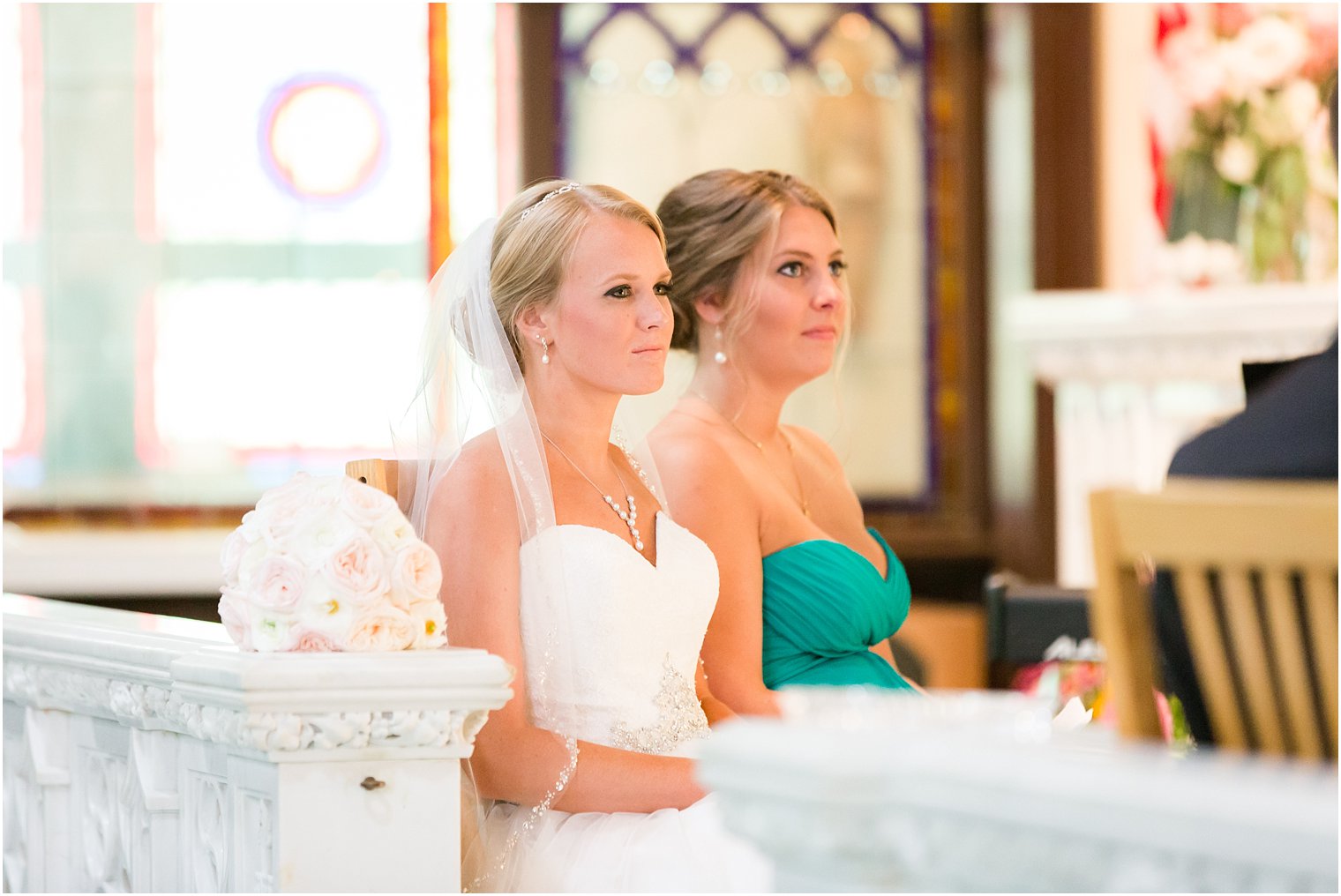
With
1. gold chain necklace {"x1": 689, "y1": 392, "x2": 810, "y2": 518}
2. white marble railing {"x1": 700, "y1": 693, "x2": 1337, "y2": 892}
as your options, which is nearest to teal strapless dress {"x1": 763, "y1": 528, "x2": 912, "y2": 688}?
gold chain necklace {"x1": 689, "y1": 392, "x2": 810, "y2": 518}

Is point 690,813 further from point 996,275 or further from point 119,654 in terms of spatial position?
point 996,275

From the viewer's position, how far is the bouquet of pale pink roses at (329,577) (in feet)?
6.66

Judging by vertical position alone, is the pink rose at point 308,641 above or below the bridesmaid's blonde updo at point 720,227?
below

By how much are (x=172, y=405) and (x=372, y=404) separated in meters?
0.73

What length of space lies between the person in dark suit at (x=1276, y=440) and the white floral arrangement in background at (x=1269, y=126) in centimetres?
376

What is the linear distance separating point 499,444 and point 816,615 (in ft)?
Answer: 2.54

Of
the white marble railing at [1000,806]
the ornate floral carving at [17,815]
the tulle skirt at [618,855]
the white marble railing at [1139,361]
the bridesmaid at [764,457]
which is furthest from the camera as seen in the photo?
the white marble railing at [1139,361]

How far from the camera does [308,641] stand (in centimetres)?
204

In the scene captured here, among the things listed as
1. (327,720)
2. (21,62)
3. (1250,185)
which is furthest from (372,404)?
(327,720)

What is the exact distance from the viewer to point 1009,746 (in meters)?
1.40

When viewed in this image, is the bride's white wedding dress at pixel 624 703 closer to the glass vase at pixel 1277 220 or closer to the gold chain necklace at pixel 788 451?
the gold chain necklace at pixel 788 451

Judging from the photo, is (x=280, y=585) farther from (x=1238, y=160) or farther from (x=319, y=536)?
(x=1238, y=160)
